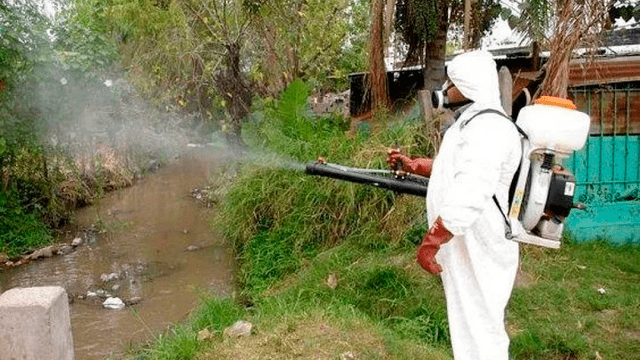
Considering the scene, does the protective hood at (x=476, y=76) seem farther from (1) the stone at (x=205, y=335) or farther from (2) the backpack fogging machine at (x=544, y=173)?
(1) the stone at (x=205, y=335)

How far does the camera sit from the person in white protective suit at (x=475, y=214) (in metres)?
3.13

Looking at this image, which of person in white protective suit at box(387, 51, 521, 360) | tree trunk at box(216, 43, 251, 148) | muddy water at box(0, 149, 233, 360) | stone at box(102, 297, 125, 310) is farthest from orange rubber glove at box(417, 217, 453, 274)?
tree trunk at box(216, 43, 251, 148)

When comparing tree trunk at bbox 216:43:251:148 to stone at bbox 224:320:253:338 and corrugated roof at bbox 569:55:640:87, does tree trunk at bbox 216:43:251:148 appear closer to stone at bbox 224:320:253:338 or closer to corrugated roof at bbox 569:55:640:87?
corrugated roof at bbox 569:55:640:87

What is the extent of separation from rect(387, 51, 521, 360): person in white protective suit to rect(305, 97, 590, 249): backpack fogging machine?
0.25ft

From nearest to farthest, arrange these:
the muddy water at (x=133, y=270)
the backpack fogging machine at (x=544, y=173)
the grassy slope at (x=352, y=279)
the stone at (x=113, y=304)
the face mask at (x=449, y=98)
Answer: the backpack fogging machine at (x=544, y=173) → the face mask at (x=449, y=98) → the grassy slope at (x=352, y=279) → the muddy water at (x=133, y=270) → the stone at (x=113, y=304)

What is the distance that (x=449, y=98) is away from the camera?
353cm

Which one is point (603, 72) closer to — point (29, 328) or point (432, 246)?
point (432, 246)

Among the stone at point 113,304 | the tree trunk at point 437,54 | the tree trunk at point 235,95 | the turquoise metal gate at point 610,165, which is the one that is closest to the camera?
the turquoise metal gate at point 610,165

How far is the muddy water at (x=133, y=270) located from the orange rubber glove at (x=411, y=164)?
10.3 feet

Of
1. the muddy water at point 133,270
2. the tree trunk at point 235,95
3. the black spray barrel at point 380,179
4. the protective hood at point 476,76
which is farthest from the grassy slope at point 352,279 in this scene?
the protective hood at point 476,76

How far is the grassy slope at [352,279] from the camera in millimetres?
4344

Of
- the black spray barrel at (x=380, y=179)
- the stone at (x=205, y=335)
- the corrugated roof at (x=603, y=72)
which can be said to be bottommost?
the stone at (x=205, y=335)

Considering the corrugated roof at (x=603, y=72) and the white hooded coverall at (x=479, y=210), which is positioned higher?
the corrugated roof at (x=603, y=72)

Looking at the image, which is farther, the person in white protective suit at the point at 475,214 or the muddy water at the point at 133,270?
the muddy water at the point at 133,270
